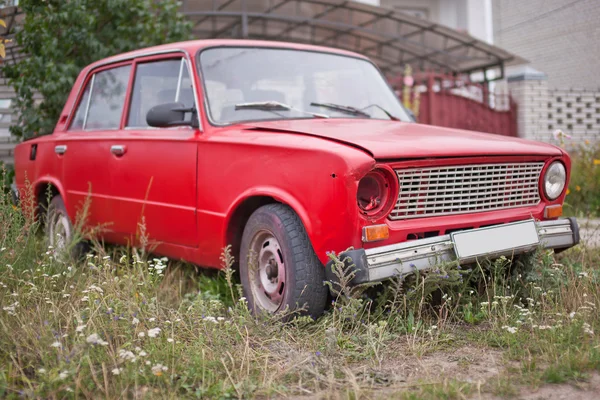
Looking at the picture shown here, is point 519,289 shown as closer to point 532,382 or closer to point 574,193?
point 532,382

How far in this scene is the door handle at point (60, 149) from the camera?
5.35 metres

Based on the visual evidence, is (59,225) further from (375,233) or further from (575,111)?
(575,111)

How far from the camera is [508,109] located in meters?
12.9

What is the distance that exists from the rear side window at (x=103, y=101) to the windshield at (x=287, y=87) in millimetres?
1033

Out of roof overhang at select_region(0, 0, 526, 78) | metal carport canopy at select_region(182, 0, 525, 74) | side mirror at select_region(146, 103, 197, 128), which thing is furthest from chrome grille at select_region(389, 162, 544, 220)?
metal carport canopy at select_region(182, 0, 525, 74)

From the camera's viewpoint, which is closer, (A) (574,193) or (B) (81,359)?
(B) (81,359)

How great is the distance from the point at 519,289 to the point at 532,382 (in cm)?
116

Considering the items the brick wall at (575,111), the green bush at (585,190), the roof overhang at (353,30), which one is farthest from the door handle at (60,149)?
the brick wall at (575,111)

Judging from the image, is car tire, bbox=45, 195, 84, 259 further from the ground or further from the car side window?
the ground

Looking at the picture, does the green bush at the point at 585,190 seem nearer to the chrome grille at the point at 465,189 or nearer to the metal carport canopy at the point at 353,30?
the chrome grille at the point at 465,189

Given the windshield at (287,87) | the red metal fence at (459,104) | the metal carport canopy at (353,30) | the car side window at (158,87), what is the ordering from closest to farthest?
1. the windshield at (287,87)
2. the car side window at (158,87)
3. the red metal fence at (459,104)
4. the metal carport canopy at (353,30)

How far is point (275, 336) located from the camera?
3.26 meters

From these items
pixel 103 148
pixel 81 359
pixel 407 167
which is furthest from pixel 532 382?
pixel 103 148

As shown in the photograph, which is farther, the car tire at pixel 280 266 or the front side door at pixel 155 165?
the front side door at pixel 155 165
